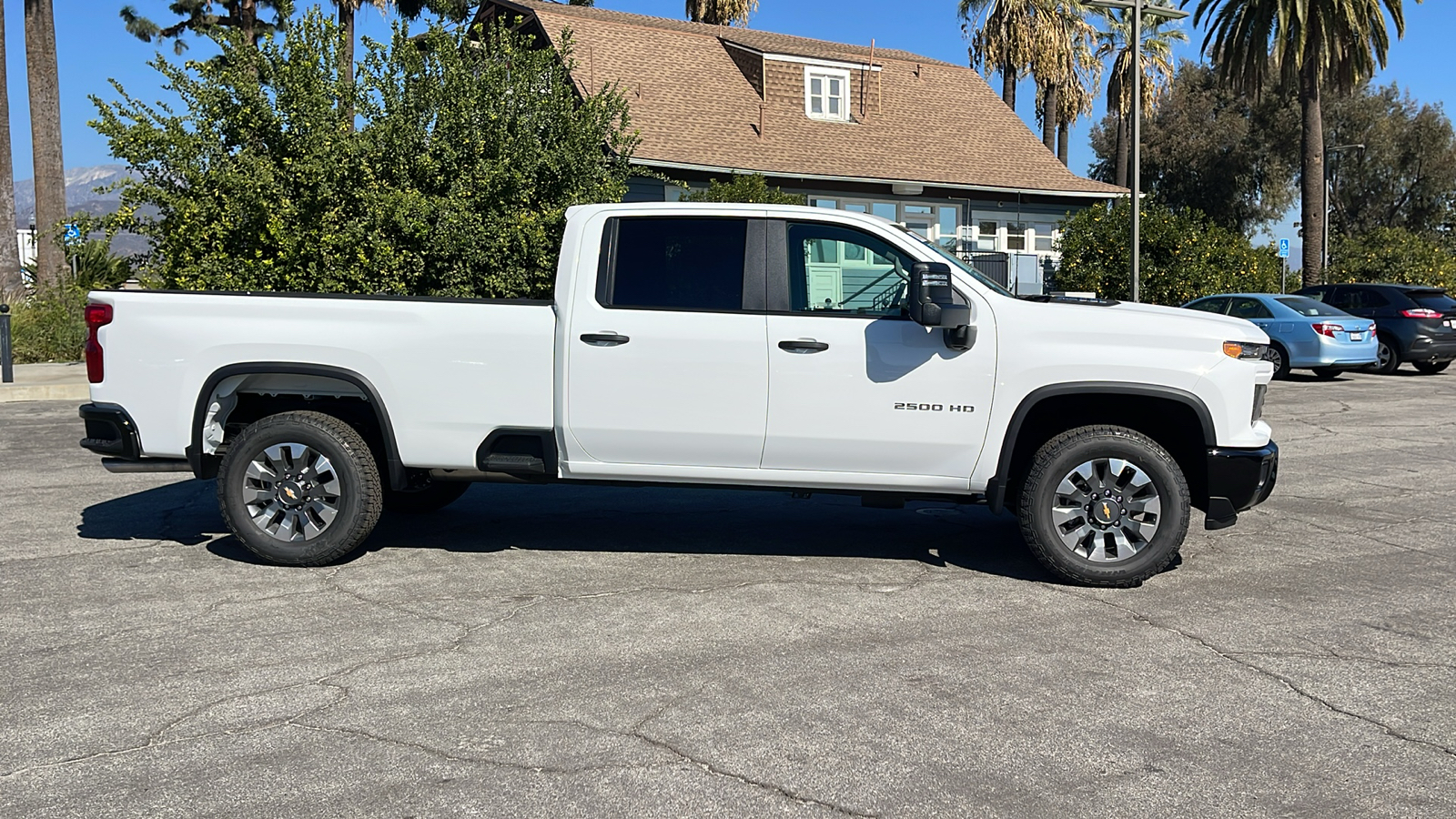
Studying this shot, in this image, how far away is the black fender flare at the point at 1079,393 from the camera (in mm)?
6160

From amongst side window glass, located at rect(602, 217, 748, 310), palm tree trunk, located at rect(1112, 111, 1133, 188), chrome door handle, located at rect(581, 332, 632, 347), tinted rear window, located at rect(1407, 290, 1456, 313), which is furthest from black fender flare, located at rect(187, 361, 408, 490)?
palm tree trunk, located at rect(1112, 111, 1133, 188)

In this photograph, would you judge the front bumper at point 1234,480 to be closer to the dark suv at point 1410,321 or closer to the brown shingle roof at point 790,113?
the dark suv at point 1410,321

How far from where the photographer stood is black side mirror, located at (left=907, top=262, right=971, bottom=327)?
6.02m

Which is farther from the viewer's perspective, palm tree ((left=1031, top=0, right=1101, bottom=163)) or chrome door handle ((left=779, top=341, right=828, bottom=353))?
palm tree ((left=1031, top=0, right=1101, bottom=163))

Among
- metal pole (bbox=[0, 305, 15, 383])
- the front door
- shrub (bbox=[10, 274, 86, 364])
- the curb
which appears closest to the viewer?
the front door

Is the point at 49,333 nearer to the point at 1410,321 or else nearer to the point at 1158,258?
the point at 1158,258

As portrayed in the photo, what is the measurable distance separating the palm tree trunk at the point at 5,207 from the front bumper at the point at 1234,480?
26208 millimetres

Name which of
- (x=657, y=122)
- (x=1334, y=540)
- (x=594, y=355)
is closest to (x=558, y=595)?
(x=594, y=355)

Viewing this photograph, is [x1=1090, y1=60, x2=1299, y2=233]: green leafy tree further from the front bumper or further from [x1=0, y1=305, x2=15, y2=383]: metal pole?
the front bumper

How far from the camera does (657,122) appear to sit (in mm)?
27094

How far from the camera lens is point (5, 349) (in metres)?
17.4

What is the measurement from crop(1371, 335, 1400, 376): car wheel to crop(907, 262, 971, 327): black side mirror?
58.2 ft

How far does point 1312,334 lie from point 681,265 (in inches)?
632

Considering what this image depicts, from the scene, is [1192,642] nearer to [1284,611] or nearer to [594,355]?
[1284,611]
